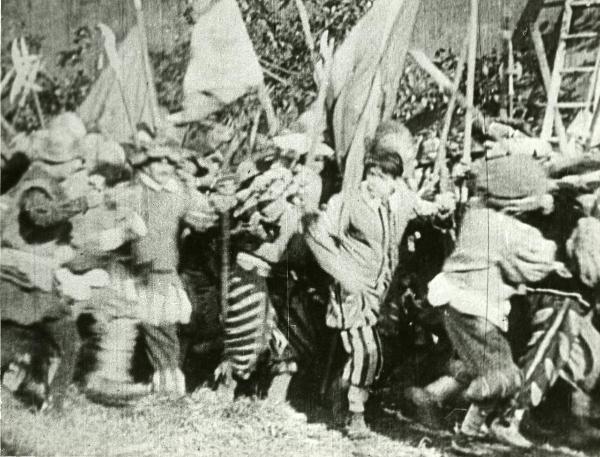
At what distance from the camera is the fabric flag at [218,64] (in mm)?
6164

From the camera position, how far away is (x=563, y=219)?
17.5 feet

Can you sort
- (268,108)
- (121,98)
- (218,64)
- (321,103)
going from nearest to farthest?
(321,103)
(268,108)
(218,64)
(121,98)

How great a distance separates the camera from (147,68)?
255 inches

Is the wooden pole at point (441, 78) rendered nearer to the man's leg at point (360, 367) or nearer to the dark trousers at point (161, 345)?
the man's leg at point (360, 367)

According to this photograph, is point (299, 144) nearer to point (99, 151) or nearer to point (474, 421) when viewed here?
point (99, 151)

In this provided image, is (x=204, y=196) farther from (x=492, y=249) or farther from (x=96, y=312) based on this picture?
(x=492, y=249)

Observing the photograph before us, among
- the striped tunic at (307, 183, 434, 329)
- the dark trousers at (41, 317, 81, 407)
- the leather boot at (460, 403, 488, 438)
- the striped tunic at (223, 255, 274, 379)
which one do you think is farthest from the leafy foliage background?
the leather boot at (460, 403, 488, 438)

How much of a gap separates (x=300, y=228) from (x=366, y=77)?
1063 mm

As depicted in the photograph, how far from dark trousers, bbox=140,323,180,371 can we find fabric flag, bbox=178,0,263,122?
4.85 ft

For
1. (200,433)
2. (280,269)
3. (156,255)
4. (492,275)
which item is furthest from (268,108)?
(200,433)

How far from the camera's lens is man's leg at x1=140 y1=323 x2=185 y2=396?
6375 mm

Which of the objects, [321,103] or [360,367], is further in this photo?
[321,103]

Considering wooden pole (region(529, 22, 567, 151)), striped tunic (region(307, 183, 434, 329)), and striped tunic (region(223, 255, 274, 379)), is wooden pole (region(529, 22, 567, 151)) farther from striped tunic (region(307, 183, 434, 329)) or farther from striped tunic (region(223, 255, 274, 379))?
striped tunic (region(223, 255, 274, 379))

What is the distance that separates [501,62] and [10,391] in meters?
4.31
